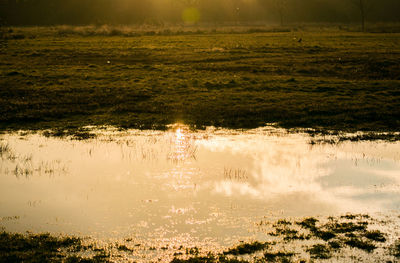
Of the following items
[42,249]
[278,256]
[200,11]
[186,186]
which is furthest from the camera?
[200,11]

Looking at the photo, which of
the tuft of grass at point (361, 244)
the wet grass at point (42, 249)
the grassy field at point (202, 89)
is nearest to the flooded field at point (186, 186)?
the tuft of grass at point (361, 244)

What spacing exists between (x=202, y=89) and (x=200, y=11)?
466 ft

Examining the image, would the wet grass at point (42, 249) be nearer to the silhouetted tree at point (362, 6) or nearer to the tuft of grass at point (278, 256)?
the tuft of grass at point (278, 256)

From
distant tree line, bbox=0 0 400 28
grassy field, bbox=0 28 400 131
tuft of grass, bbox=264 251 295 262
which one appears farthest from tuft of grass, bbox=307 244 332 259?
distant tree line, bbox=0 0 400 28

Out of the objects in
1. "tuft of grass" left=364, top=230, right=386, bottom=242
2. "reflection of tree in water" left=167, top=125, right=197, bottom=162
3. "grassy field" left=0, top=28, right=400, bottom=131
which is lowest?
"tuft of grass" left=364, top=230, right=386, bottom=242

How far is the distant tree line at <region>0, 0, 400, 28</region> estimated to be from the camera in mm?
135750

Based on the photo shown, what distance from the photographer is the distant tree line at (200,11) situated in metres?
136

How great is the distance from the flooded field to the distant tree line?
106m

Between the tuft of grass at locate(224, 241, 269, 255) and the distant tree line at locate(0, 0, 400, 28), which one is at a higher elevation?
the distant tree line at locate(0, 0, 400, 28)

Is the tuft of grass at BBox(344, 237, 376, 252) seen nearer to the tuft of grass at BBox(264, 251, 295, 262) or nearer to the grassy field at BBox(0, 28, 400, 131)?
the tuft of grass at BBox(264, 251, 295, 262)

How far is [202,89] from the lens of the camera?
31109 millimetres

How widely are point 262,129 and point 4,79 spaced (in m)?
20.8

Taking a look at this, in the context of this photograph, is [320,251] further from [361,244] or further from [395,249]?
[395,249]

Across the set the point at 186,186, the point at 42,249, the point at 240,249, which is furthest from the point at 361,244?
the point at 42,249
